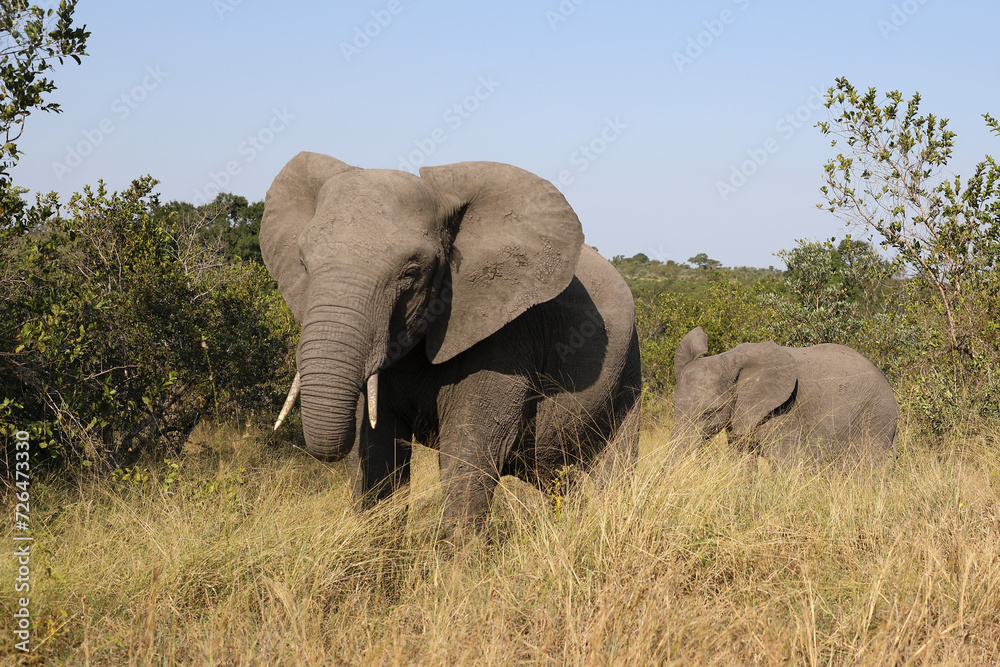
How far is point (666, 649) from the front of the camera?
10.7ft

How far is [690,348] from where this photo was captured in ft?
30.5

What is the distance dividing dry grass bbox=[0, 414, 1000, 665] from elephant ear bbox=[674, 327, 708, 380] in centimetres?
402

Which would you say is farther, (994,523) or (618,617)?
(994,523)

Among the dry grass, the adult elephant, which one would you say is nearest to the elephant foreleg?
the adult elephant

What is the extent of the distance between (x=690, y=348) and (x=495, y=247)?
5.14m

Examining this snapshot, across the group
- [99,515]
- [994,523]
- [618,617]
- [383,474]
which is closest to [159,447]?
[99,515]

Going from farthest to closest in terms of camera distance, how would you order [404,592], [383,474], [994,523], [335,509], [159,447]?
[159,447] → [335,509] → [383,474] → [994,523] → [404,592]

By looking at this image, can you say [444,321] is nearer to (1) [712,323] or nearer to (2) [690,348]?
(2) [690,348]

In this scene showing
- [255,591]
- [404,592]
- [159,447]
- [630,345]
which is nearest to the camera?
[255,591]

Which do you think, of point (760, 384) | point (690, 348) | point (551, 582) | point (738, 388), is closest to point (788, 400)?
point (760, 384)

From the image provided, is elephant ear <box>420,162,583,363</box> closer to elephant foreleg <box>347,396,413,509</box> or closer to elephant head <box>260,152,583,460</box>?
elephant head <box>260,152,583,460</box>

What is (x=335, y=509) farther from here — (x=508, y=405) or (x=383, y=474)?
(x=508, y=405)

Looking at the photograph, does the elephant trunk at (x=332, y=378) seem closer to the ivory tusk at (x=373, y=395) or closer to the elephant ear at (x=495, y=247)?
the ivory tusk at (x=373, y=395)

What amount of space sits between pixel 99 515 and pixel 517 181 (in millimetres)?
3254
